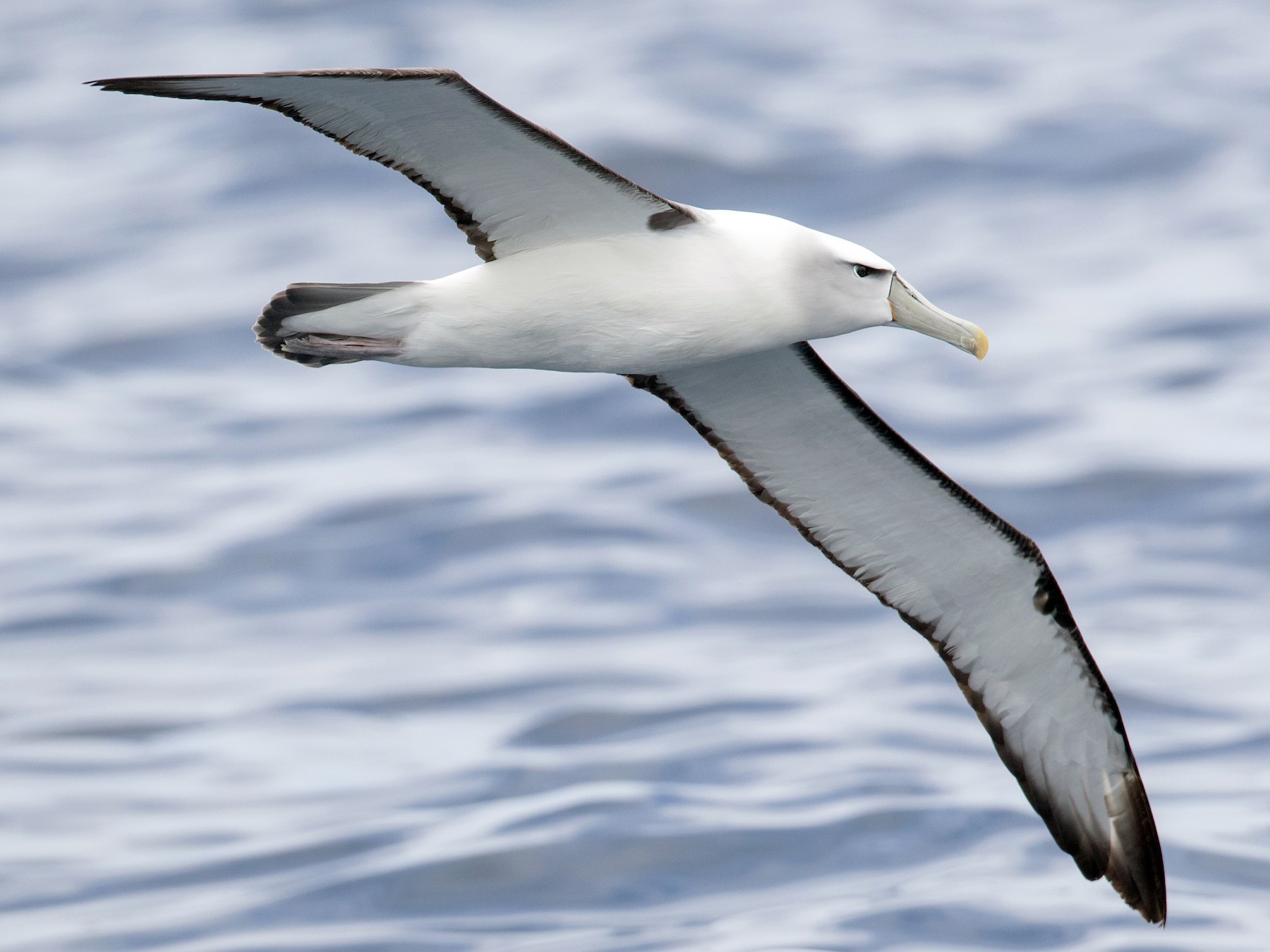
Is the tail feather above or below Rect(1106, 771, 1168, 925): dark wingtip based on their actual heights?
above

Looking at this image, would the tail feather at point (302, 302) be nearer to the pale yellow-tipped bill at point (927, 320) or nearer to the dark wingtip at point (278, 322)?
the dark wingtip at point (278, 322)

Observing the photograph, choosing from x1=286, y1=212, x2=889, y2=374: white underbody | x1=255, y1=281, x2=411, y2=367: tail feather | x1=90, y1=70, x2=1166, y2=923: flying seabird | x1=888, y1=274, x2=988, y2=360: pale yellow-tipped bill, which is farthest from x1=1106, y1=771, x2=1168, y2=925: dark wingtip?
x1=255, y1=281, x2=411, y2=367: tail feather

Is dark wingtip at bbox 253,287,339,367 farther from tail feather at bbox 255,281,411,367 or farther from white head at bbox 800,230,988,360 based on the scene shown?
white head at bbox 800,230,988,360

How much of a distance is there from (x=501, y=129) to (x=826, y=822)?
11240 mm

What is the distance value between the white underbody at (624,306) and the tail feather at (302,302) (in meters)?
0.03

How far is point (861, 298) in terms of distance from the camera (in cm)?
941

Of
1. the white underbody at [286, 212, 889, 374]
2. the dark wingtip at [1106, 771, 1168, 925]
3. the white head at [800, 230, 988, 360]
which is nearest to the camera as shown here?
the white underbody at [286, 212, 889, 374]

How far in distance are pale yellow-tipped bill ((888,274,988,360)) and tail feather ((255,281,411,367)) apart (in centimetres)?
239

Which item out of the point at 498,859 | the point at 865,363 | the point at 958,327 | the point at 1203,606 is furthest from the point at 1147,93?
the point at 958,327

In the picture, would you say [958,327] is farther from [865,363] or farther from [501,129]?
[865,363]

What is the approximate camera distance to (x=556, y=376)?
32.3 meters

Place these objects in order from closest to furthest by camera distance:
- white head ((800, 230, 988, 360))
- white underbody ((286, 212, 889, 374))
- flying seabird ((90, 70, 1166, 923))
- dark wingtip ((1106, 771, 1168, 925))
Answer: flying seabird ((90, 70, 1166, 923))
white underbody ((286, 212, 889, 374))
white head ((800, 230, 988, 360))
dark wingtip ((1106, 771, 1168, 925))

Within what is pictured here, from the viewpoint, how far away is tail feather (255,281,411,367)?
914cm

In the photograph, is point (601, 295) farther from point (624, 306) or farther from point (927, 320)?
point (927, 320)
